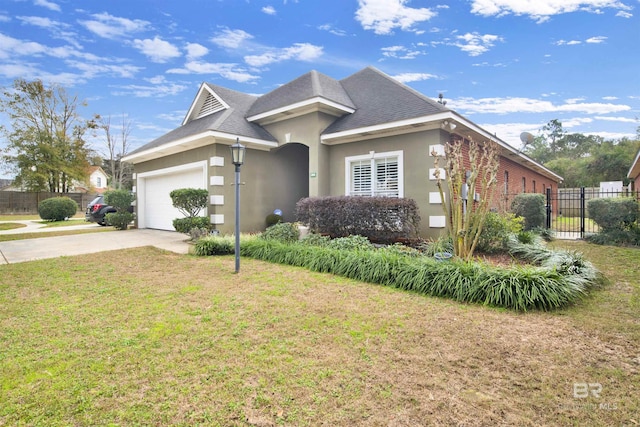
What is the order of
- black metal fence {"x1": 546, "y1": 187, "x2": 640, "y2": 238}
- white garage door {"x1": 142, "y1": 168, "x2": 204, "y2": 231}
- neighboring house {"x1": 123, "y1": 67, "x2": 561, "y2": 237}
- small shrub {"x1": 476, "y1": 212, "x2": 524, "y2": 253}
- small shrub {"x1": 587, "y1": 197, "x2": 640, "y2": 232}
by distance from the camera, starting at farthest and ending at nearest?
1. white garage door {"x1": 142, "y1": 168, "x2": 204, "y2": 231}
2. black metal fence {"x1": 546, "y1": 187, "x2": 640, "y2": 238}
3. small shrub {"x1": 587, "y1": 197, "x2": 640, "y2": 232}
4. neighboring house {"x1": 123, "y1": 67, "x2": 561, "y2": 237}
5. small shrub {"x1": 476, "y1": 212, "x2": 524, "y2": 253}

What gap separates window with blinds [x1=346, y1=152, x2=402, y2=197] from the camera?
392 inches

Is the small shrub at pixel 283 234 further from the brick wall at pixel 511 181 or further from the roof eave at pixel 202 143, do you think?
the brick wall at pixel 511 181

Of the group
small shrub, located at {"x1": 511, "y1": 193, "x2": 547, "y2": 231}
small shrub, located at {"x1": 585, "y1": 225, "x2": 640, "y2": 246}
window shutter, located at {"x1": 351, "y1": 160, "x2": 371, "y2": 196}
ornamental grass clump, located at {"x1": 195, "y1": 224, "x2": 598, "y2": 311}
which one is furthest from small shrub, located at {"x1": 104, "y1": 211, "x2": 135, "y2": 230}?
small shrub, located at {"x1": 585, "y1": 225, "x2": 640, "y2": 246}

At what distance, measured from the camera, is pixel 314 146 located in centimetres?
1088

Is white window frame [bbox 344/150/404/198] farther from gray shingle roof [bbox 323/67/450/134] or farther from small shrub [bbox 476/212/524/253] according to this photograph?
small shrub [bbox 476/212/524/253]

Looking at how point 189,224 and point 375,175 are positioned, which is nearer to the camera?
point 375,175

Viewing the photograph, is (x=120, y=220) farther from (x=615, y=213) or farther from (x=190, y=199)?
(x=615, y=213)

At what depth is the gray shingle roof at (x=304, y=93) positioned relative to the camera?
11062 millimetres

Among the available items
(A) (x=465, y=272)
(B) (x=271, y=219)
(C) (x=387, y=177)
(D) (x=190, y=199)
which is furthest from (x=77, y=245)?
(A) (x=465, y=272)

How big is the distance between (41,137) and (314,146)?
95.9 feet

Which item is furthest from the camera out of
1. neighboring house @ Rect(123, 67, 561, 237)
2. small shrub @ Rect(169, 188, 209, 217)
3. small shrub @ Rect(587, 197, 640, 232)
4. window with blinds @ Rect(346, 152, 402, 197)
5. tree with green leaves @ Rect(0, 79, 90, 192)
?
tree with green leaves @ Rect(0, 79, 90, 192)

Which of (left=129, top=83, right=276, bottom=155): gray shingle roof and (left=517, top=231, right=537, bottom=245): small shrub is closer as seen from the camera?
(left=517, top=231, right=537, bottom=245): small shrub

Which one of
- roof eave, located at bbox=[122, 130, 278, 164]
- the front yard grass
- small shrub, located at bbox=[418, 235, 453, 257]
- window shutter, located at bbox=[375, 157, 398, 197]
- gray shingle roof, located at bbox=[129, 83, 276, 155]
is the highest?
gray shingle roof, located at bbox=[129, 83, 276, 155]

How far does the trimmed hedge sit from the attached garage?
4920 mm
